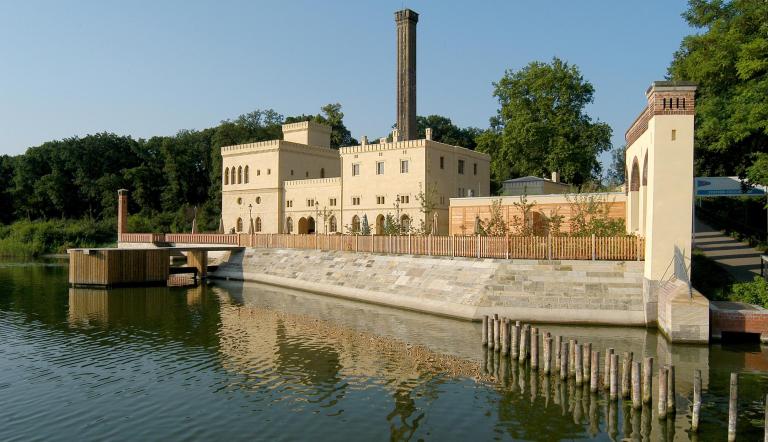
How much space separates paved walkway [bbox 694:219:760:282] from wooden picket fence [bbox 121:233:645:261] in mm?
5099

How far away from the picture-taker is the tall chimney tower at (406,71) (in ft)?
187

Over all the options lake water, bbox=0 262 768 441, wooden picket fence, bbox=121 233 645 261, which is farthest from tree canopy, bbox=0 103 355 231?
lake water, bbox=0 262 768 441

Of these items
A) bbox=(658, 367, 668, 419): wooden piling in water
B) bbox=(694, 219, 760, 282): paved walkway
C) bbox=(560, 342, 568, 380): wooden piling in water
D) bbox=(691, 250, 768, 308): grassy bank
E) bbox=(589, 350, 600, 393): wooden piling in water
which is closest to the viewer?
bbox=(658, 367, 668, 419): wooden piling in water

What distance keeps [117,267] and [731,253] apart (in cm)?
3601

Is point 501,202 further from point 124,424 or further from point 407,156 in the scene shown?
point 124,424

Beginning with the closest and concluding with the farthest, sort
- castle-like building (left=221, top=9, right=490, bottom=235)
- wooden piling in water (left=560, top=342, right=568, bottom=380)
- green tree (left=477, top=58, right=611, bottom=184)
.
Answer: wooden piling in water (left=560, top=342, right=568, bottom=380) < castle-like building (left=221, top=9, right=490, bottom=235) < green tree (left=477, top=58, right=611, bottom=184)

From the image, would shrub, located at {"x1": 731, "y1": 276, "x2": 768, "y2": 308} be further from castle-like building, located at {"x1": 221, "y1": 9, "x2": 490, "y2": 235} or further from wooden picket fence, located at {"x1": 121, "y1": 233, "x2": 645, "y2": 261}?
castle-like building, located at {"x1": 221, "y1": 9, "x2": 490, "y2": 235}

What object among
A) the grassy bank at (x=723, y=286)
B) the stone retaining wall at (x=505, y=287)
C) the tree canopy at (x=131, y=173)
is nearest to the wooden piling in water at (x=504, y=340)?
the stone retaining wall at (x=505, y=287)

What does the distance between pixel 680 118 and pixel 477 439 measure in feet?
49.4

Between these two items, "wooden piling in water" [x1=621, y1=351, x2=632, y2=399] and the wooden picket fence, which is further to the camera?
the wooden picket fence

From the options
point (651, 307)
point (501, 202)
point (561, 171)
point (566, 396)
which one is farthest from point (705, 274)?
point (561, 171)

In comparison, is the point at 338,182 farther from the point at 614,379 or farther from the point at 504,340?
the point at 614,379

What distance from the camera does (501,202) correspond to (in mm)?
41250

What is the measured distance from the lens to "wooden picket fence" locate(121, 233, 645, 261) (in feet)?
81.8
